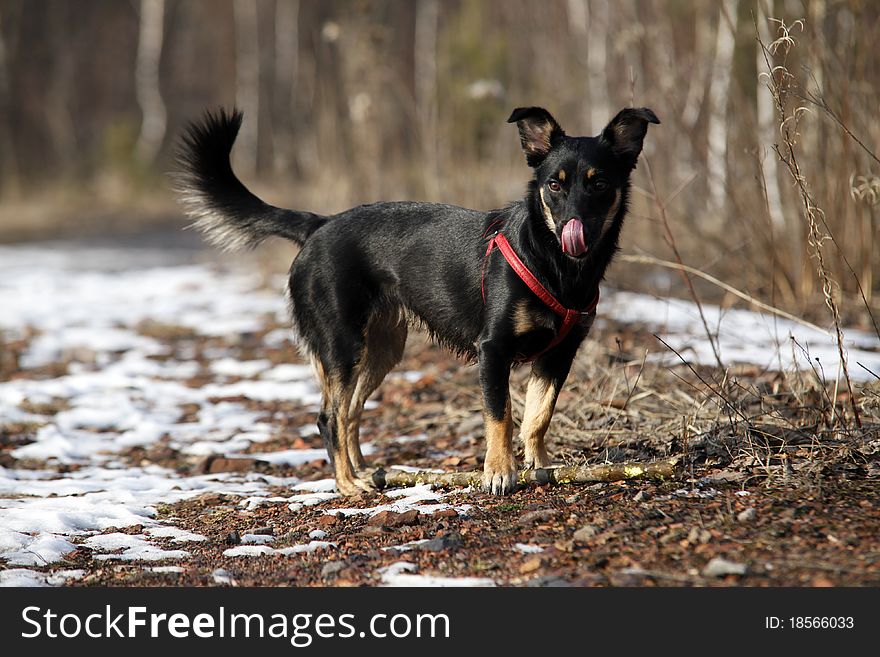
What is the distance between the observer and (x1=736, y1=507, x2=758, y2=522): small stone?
2.94 meters

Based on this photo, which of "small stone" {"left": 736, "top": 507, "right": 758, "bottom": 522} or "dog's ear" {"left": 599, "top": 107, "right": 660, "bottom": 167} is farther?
"dog's ear" {"left": 599, "top": 107, "right": 660, "bottom": 167}

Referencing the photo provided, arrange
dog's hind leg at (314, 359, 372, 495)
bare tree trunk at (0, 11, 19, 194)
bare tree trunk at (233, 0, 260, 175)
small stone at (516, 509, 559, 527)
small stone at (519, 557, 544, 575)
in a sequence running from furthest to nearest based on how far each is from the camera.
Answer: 1. bare tree trunk at (233, 0, 260, 175)
2. bare tree trunk at (0, 11, 19, 194)
3. dog's hind leg at (314, 359, 372, 495)
4. small stone at (516, 509, 559, 527)
5. small stone at (519, 557, 544, 575)

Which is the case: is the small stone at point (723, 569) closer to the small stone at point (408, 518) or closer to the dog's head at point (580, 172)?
the small stone at point (408, 518)

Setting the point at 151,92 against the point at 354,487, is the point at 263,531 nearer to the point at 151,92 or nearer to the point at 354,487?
the point at 354,487

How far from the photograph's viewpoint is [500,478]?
11.8ft

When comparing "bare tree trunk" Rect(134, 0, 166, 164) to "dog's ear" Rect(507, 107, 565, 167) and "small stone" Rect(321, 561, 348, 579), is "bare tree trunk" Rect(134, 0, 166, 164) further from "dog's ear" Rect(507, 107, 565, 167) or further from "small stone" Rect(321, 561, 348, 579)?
"small stone" Rect(321, 561, 348, 579)

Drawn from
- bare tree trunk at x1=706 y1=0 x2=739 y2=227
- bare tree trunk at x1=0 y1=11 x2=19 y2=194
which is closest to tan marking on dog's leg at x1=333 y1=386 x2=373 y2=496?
bare tree trunk at x1=706 y1=0 x2=739 y2=227

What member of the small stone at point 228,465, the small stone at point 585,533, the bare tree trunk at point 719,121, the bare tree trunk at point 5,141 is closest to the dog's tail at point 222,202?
the small stone at point 228,465

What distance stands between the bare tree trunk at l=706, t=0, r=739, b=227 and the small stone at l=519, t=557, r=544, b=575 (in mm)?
3716

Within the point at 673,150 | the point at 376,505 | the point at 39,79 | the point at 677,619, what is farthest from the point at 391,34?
the point at 39,79

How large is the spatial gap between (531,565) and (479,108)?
7.42m

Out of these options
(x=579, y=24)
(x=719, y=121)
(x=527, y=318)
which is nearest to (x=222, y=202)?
(x=527, y=318)

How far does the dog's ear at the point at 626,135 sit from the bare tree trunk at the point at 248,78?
66.9 feet

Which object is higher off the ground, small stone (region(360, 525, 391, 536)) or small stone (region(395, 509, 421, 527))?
small stone (region(395, 509, 421, 527))
